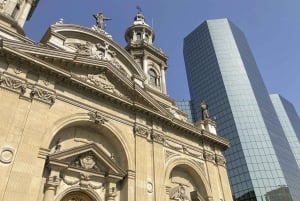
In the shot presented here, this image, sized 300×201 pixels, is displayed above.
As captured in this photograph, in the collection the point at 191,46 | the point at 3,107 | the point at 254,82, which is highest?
the point at 191,46

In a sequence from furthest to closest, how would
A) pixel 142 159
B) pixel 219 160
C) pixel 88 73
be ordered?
pixel 219 160 < pixel 88 73 < pixel 142 159

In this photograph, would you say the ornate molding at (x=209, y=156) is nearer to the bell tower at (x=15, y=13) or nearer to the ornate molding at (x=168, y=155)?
the ornate molding at (x=168, y=155)

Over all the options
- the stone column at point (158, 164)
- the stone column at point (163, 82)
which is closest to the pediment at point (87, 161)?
the stone column at point (158, 164)

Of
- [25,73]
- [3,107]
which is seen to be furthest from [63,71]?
[3,107]

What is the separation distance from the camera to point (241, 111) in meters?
65.1

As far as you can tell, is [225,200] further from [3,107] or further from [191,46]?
[191,46]

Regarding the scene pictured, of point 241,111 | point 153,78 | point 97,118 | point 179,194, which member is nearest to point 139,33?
point 153,78

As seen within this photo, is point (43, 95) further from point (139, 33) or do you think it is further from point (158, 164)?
point (139, 33)

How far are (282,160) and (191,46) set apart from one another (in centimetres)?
4467

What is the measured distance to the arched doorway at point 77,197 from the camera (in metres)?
15.0

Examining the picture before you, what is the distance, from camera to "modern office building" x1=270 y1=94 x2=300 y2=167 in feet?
313

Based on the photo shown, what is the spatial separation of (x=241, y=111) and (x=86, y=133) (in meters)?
54.1

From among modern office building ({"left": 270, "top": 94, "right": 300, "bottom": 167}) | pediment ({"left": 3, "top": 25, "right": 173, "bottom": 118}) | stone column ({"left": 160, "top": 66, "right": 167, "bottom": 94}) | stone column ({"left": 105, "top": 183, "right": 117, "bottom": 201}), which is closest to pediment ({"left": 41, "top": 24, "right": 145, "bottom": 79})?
pediment ({"left": 3, "top": 25, "right": 173, "bottom": 118})

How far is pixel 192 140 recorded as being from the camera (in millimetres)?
22656
